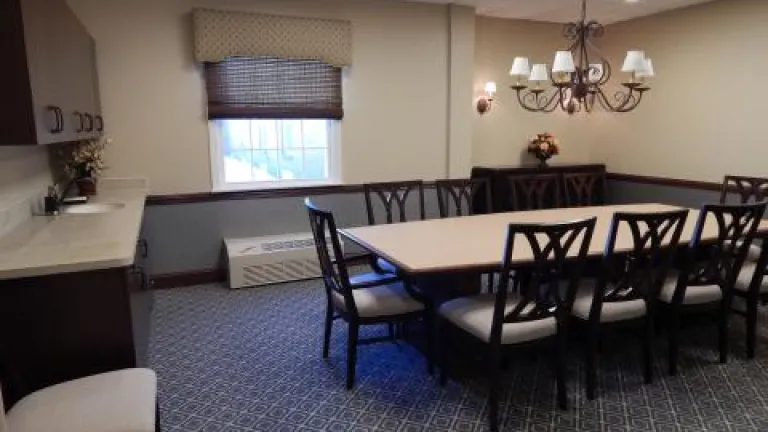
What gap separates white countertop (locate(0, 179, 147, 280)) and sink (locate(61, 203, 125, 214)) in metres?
0.13

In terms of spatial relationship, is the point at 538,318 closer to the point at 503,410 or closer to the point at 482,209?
the point at 503,410

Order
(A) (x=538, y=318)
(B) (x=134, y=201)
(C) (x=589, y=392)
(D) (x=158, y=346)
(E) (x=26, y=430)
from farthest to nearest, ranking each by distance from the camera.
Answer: (B) (x=134, y=201) < (D) (x=158, y=346) < (C) (x=589, y=392) < (A) (x=538, y=318) < (E) (x=26, y=430)

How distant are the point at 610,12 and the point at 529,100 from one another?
3.82 ft

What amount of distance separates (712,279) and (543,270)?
3.97 feet

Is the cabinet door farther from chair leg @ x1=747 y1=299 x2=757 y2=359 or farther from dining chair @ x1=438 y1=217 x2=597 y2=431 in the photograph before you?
chair leg @ x1=747 y1=299 x2=757 y2=359

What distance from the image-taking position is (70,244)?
2.06 m

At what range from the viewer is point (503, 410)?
241 centimetres

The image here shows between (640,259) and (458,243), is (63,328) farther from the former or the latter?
(640,259)

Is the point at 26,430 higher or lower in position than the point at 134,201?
lower

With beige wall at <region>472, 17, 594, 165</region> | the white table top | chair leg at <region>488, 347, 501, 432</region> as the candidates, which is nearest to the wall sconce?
beige wall at <region>472, 17, 594, 165</region>

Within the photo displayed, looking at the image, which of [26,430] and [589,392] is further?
[589,392]

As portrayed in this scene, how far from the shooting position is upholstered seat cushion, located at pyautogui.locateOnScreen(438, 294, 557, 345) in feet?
7.46

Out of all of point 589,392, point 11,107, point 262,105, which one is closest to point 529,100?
point 262,105

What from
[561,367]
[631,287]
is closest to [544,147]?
[631,287]
